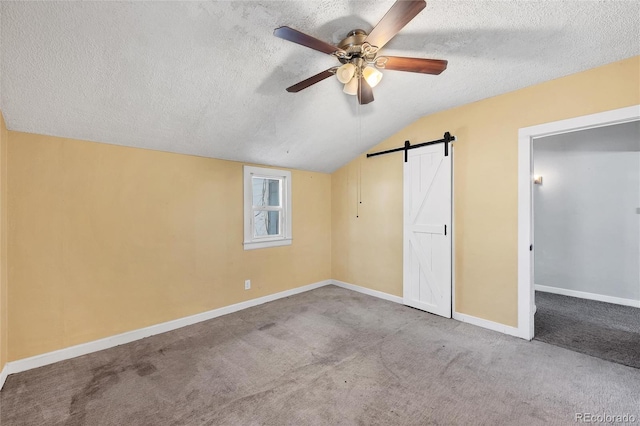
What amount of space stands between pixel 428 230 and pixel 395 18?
266 cm

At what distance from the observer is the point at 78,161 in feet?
8.42

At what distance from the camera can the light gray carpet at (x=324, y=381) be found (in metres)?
1.77

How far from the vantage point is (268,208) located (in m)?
4.14

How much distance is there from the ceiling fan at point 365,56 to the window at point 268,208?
209 cm

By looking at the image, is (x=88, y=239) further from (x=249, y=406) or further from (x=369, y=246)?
(x=369, y=246)

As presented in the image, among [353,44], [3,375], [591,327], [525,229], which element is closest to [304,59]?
[353,44]

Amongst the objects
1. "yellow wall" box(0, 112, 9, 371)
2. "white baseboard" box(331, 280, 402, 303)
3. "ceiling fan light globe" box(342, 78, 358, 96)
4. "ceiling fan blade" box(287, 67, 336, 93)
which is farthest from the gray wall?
"yellow wall" box(0, 112, 9, 371)

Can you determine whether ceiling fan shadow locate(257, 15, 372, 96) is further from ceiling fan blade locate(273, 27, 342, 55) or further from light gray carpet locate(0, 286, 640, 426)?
light gray carpet locate(0, 286, 640, 426)

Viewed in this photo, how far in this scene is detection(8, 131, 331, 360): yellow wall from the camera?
92.3 inches

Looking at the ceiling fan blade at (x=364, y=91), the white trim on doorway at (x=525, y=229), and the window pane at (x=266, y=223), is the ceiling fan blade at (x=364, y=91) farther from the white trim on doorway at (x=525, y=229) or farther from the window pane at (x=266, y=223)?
the window pane at (x=266, y=223)

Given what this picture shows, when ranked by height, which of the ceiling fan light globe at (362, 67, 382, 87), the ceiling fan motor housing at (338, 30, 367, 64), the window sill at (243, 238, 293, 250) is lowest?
the window sill at (243, 238, 293, 250)

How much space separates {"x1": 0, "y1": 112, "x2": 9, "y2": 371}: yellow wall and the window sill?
86.7 inches

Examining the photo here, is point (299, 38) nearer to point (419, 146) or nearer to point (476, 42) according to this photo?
point (476, 42)

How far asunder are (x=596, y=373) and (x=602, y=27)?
2707mm
